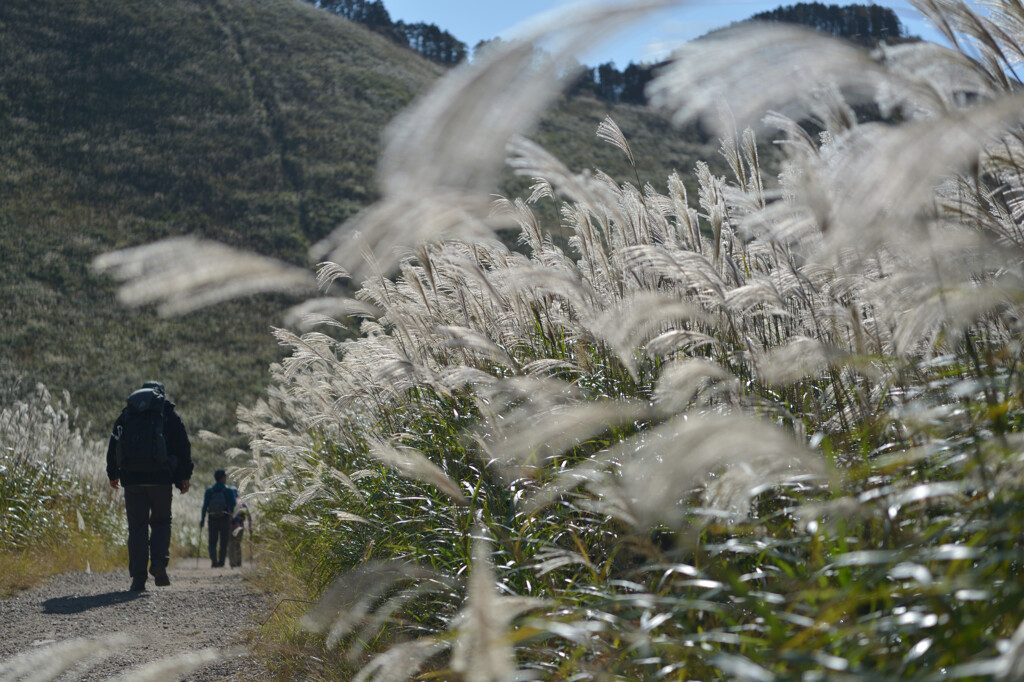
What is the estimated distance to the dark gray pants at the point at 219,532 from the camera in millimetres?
11594

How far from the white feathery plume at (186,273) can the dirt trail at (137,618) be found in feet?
5.88

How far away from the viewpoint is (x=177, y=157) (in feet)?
133

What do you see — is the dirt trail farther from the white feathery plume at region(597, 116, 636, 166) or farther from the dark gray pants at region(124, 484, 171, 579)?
the white feathery plume at region(597, 116, 636, 166)

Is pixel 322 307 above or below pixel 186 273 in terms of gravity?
above

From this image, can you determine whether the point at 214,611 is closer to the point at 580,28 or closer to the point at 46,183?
the point at 580,28

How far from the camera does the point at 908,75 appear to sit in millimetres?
1904

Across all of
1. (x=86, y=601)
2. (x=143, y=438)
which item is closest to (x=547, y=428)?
(x=86, y=601)

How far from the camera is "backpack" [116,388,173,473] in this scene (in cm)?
700

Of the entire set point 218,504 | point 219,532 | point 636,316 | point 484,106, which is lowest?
point 219,532

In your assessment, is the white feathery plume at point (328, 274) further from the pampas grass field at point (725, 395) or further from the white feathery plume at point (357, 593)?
the white feathery plume at point (357, 593)

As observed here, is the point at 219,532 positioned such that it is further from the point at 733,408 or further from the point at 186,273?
the point at 733,408

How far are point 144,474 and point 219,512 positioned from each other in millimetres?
4793

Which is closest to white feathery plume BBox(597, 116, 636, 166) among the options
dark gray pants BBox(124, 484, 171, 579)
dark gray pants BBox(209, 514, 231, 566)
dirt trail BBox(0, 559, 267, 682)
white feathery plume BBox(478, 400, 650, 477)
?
white feathery plume BBox(478, 400, 650, 477)

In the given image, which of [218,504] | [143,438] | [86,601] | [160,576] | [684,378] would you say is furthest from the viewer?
[218,504]
